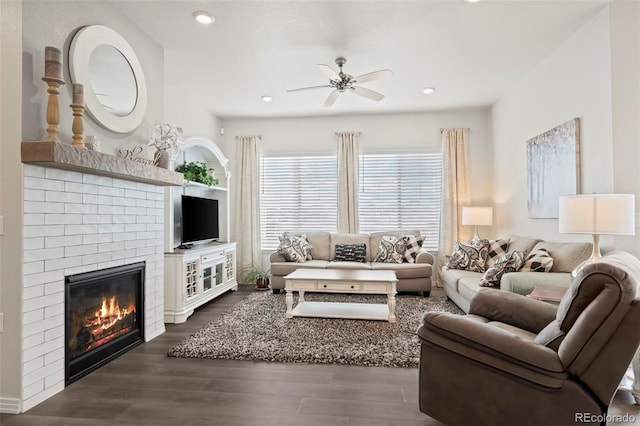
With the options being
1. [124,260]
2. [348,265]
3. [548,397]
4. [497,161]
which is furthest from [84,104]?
[497,161]

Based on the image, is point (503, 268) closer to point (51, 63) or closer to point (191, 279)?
point (191, 279)

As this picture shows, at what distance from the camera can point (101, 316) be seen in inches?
109

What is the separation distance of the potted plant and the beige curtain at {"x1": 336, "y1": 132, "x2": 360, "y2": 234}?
1.45 meters

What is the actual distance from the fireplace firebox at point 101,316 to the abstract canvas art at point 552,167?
4.17 metres

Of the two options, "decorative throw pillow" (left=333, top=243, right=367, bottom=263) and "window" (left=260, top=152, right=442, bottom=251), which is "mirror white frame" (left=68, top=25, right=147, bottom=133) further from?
"decorative throw pillow" (left=333, top=243, right=367, bottom=263)

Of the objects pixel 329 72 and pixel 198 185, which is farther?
pixel 198 185

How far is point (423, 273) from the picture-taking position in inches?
192

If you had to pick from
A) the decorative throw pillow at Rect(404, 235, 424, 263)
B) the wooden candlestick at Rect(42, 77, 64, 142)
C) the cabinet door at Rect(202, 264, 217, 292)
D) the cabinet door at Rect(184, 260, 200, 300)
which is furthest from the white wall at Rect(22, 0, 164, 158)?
the decorative throw pillow at Rect(404, 235, 424, 263)

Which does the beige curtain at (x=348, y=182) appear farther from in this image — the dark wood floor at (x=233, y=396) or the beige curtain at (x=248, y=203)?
the dark wood floor at (x=233, y=396)

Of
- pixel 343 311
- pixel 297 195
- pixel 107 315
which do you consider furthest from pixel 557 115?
pixel 107 315

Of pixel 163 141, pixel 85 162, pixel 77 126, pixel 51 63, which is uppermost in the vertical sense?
pixel 51 63

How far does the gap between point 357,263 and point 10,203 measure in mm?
4042

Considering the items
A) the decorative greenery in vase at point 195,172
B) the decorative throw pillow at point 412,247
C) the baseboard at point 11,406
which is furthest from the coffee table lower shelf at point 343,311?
the baseboard at point 11,406

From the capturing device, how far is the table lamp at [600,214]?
246 cm
